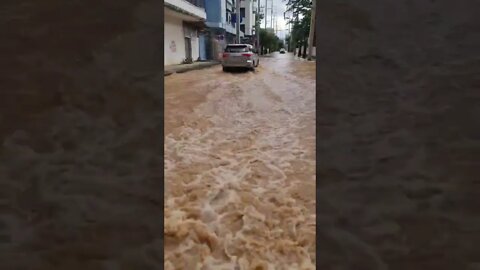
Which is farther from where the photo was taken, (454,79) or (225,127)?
(225,127)

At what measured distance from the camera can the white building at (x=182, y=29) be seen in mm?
10004

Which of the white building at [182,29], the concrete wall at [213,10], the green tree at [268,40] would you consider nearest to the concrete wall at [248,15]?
the green tree at [268,40]

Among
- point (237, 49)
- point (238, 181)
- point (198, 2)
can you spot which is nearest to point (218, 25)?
point (198, 2)

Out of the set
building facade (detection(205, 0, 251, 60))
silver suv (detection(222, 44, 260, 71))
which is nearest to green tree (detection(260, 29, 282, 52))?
building facade (detection(205, 0, 251, 60))

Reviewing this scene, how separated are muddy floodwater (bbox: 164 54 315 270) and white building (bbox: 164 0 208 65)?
2691 millimetres

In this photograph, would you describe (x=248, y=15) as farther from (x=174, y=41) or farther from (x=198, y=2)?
(x=174, y=41)

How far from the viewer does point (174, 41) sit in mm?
10844

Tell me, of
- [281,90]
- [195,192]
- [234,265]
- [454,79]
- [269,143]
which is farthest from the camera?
[281,90]

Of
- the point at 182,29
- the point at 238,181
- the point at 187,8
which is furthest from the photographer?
the point at 182,29

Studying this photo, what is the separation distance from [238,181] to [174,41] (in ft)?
25.2

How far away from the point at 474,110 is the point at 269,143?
13.5 ft
